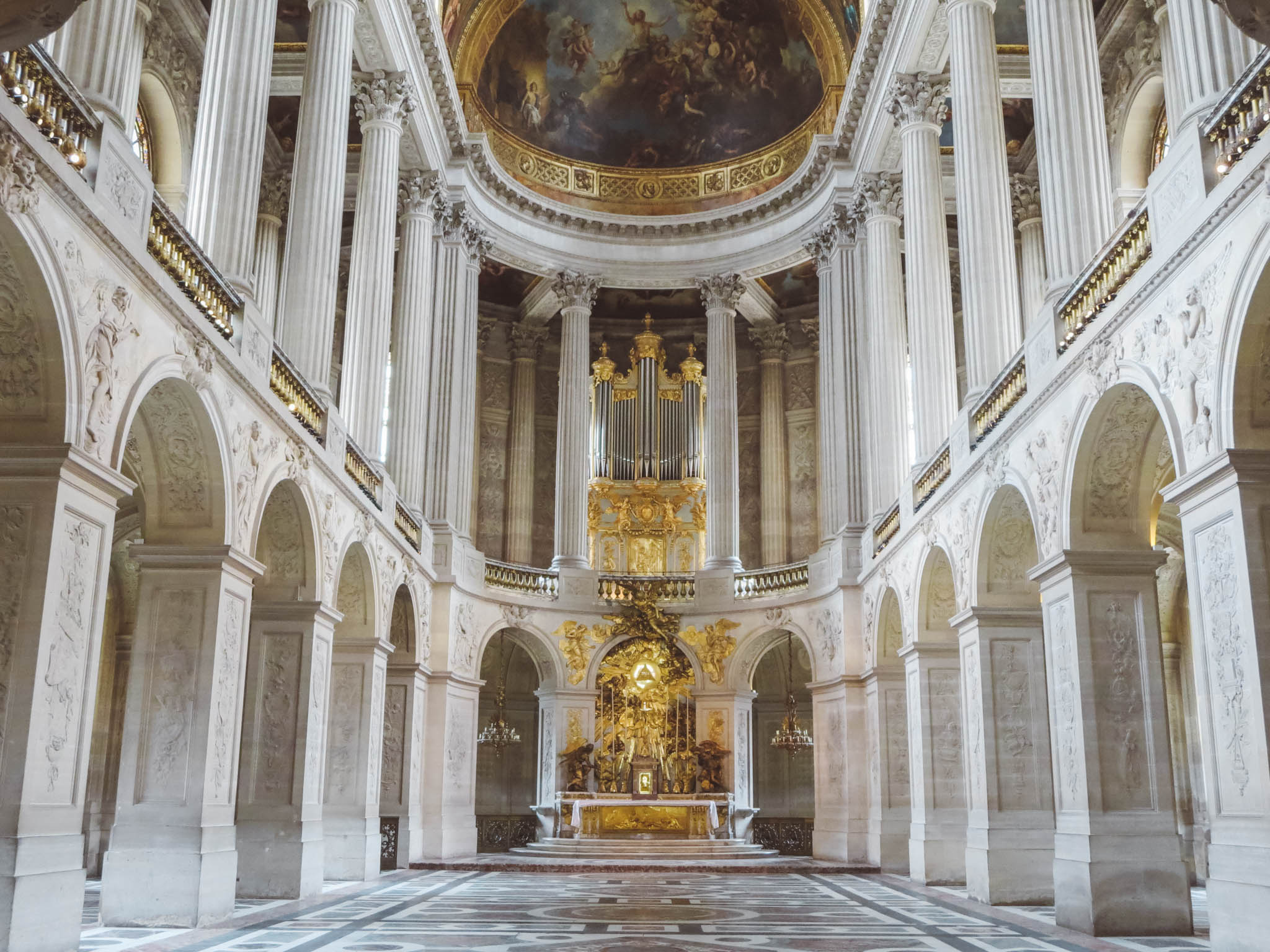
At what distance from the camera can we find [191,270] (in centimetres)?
1256

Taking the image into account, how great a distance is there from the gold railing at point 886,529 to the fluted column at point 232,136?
471 inches

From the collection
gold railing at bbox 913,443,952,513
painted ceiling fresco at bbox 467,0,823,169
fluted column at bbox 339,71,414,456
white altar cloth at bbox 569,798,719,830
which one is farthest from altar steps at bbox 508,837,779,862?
painted ceiling fresco at bbox 467,0,823,169

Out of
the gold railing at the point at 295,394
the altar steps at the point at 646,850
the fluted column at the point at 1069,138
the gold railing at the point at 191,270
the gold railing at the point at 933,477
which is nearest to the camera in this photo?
the gold railing at the point at 191,270

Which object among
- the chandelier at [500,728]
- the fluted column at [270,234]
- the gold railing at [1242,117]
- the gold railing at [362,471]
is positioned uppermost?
the fluted column at [270,234]

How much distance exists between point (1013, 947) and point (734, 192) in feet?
76.6

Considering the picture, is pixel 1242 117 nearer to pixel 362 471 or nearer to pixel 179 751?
pixel 179 751

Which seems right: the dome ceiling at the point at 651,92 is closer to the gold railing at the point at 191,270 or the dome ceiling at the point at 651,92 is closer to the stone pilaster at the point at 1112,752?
the gold railing at the point at 191,270

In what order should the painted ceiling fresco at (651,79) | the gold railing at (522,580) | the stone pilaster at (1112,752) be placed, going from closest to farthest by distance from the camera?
the stone pilaster at (1112,752), the gold railing at (522,580), the painted ceiling fresco at (651,79)

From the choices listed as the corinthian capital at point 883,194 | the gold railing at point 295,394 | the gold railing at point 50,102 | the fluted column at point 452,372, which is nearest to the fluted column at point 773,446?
the corinthian capital at point 883,194

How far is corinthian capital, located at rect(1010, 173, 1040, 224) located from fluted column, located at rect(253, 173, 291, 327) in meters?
15.0

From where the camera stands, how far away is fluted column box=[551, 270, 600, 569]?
28953 millimetres

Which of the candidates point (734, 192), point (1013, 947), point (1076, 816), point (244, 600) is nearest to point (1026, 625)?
point (1076, 816)

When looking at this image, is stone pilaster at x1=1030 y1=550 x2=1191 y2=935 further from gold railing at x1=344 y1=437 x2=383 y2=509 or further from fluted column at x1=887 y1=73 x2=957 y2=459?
gold railing at x1=344 y1=437 x2=383 y2=509

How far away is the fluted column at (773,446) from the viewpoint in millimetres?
32250
